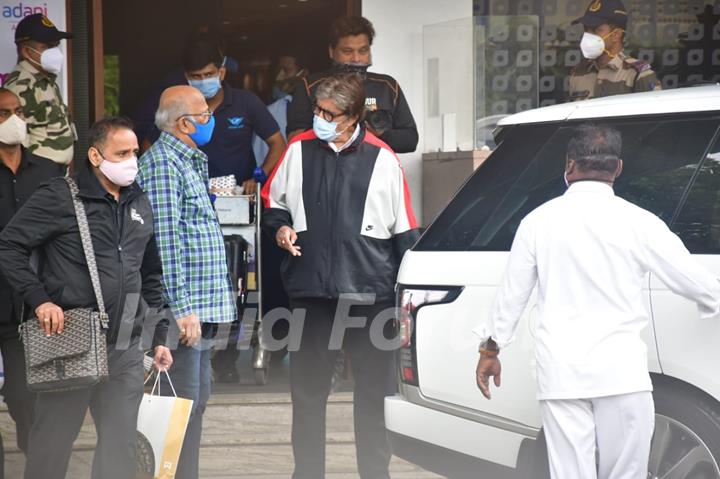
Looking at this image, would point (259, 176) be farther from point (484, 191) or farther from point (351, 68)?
point (484, 191)

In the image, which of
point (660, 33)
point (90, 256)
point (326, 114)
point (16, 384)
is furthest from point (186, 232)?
point (660, 33)

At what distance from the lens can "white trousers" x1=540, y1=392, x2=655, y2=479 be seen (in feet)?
15.0

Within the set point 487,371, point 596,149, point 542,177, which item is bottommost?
point 487,371

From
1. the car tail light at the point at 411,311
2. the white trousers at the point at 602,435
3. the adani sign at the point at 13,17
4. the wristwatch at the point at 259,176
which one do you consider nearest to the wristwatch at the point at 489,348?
the white trousers at the point at 602,435

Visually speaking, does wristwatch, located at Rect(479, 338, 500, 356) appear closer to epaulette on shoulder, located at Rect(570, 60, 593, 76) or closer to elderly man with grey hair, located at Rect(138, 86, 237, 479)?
elderly man with grey hair, located at Rect(138, 86, 237, 479)

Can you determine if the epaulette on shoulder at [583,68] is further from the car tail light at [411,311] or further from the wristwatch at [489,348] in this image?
the wristwatch at [489,348]

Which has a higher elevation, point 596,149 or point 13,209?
point 596,149

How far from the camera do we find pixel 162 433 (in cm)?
585

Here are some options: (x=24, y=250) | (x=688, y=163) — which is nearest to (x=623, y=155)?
(x=688, y=163)

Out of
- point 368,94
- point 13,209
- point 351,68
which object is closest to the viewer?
point 13,209

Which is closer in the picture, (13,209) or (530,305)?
(530,305)

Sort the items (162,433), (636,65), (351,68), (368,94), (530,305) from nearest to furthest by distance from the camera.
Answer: (530,305) < (162,433) < (351,68) < (368,94) < (636,65)

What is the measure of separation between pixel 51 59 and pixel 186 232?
2.42 m

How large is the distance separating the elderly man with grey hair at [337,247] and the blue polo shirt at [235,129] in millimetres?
2245
